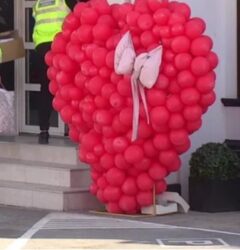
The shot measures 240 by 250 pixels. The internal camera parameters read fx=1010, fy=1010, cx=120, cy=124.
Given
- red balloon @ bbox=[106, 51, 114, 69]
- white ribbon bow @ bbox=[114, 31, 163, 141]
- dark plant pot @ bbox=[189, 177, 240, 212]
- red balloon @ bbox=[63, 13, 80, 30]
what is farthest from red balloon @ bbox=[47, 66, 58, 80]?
dark plant pot @ bbox=[189, 177, 240, 212]

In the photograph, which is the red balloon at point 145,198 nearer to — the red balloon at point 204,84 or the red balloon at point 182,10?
the red balloon at point 204,84

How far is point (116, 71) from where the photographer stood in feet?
34.2

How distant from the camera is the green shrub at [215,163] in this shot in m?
11.3

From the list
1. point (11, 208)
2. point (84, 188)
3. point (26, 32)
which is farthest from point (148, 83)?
point (26, 32)

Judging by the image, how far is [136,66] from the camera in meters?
10.4

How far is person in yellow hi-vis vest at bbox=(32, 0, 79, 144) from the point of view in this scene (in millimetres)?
11891

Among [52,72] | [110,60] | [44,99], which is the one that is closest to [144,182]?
[110,60]

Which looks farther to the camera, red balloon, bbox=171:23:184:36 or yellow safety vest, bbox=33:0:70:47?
yellow safety vest, bbox=33:0:70:47

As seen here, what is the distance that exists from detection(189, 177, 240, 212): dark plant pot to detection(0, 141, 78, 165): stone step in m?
1.44

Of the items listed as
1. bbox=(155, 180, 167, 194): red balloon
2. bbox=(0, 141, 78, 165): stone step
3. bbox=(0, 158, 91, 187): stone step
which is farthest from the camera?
bbox=(0, 141, 78, 165): stone step

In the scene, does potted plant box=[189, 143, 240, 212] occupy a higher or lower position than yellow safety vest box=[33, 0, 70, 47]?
lower

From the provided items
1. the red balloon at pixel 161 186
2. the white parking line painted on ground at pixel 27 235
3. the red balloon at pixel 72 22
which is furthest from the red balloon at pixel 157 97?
the white parking line painted on ground at pixel 27 235

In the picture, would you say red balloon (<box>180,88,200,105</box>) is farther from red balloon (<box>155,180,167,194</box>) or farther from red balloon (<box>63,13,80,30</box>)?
red balloon (<box>63,13,80,30</box>)

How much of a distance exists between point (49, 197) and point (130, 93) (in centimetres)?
173
